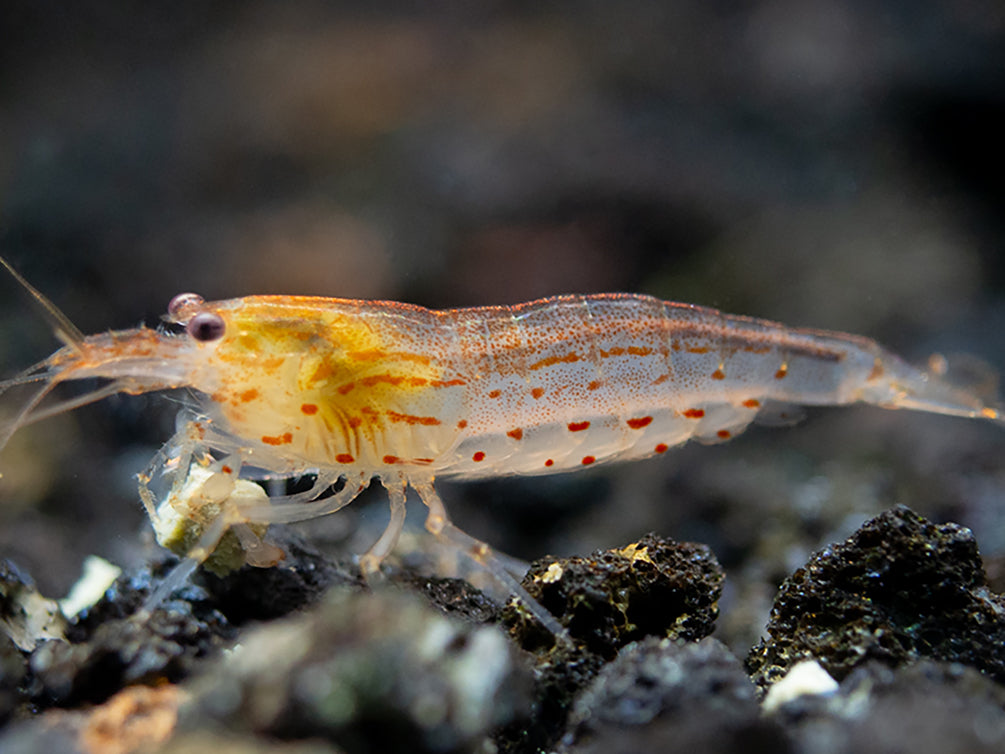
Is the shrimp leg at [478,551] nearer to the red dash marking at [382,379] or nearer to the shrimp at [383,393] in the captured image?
the shrimp at [383,393]

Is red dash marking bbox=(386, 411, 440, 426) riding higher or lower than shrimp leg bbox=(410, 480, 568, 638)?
higher

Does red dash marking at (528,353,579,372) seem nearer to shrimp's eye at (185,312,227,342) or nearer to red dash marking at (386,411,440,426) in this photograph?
red dash marking at (386,411,440,426)

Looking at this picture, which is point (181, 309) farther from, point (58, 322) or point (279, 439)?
point (279, 439)

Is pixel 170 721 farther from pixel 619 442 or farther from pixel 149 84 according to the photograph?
pixel 149 84

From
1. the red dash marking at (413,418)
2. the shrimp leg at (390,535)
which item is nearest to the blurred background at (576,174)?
the shrimp leg at (390,535)

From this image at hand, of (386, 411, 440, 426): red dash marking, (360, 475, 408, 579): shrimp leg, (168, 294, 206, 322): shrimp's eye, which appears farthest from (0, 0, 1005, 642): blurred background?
(168, 294, 206, 322): shrimp's eye

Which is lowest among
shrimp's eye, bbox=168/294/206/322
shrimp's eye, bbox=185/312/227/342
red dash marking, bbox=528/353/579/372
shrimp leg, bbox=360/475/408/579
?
shrimp leg, bbox=360/475/408/579
